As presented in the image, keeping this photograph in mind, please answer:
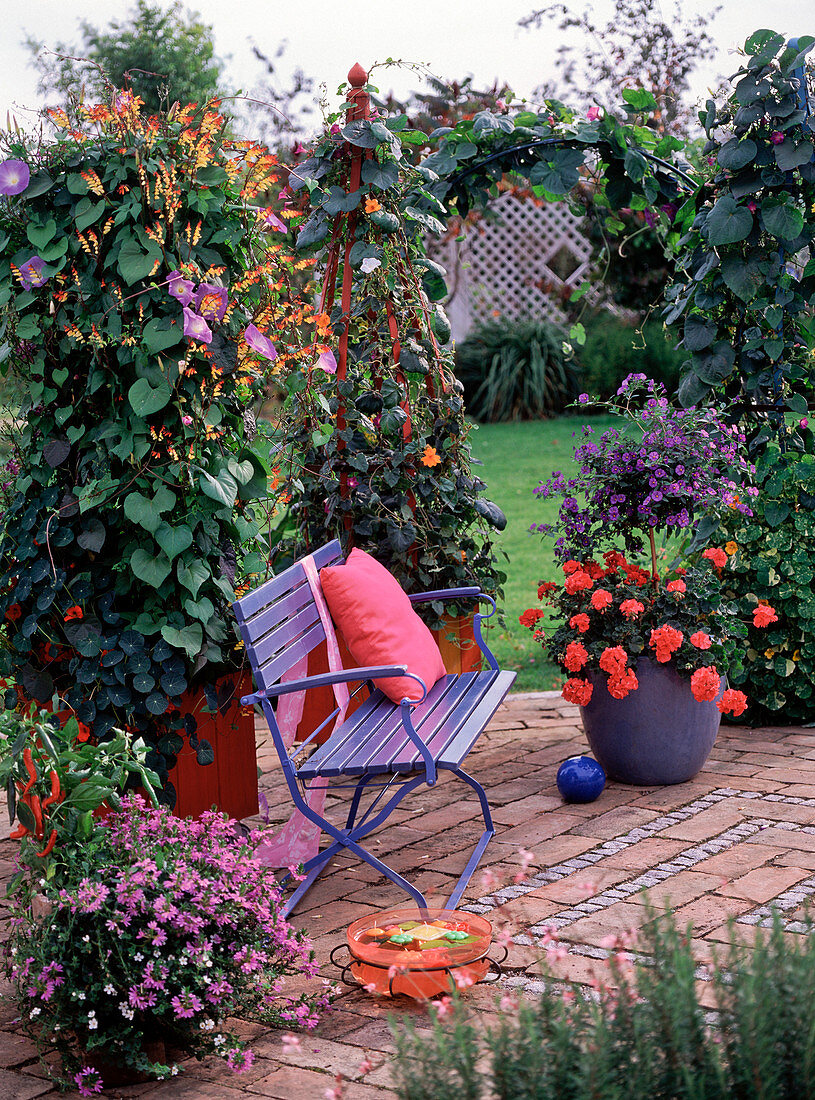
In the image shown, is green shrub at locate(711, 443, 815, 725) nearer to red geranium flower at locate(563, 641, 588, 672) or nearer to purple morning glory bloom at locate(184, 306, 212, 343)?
red geranium flower at locate(563, 641, 588, 672)

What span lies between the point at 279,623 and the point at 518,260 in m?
11.7

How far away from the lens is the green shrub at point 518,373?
40.1ft

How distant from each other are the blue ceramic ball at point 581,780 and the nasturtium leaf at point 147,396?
5.76 feet

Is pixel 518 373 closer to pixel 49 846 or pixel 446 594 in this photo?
pixel 446 594

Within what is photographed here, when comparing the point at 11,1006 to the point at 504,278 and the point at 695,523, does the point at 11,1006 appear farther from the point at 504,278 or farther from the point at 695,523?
the point at 504,278

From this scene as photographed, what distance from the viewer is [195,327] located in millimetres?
2955

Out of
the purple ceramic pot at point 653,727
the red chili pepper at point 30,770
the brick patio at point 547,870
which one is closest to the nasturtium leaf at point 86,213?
the red chili pepper at point 30,770

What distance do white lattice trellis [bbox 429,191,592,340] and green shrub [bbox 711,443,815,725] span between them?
9729 millimetres

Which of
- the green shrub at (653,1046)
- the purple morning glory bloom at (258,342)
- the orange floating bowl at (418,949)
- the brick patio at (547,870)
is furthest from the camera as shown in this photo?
the purple morning glory bloom at (258,342)

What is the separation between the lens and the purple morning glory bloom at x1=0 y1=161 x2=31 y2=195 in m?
2.96

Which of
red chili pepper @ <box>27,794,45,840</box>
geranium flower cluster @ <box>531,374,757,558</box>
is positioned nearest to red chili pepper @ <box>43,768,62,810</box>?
red chili pepper @ <box>27,794,45,840</box>

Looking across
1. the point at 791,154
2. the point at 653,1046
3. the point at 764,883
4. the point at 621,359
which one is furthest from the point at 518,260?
the point at 653,1046

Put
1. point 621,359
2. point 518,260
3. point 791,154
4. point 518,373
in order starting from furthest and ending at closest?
1. point 518,260
2. point 518,373
3. point 621,359
4. point 791,154

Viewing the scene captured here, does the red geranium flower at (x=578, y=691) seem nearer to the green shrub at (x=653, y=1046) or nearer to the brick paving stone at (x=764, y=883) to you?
the brick paving stone at (x=764, y=883)
